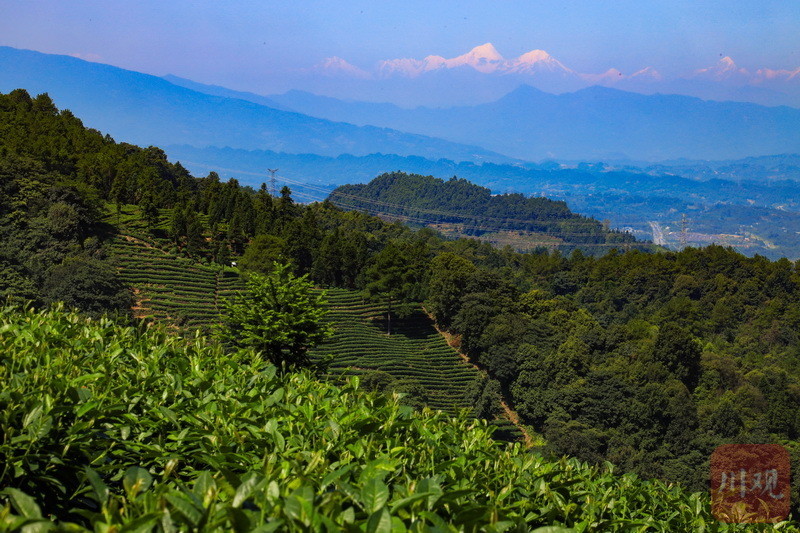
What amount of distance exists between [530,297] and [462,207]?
121882 millimetres

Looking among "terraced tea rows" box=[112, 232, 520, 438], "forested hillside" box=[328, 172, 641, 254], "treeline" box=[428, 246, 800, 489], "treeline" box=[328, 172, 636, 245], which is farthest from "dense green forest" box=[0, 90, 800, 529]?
"treeline" box=[328, 172, 636, 245]

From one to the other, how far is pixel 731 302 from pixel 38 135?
172ft

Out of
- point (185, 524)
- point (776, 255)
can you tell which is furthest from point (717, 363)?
point (776, 255)

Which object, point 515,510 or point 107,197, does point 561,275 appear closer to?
point 107,197

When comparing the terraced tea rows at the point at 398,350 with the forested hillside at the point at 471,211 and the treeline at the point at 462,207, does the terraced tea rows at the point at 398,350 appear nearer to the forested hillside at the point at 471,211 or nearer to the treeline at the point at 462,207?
the forested hillside at the point at 471,211

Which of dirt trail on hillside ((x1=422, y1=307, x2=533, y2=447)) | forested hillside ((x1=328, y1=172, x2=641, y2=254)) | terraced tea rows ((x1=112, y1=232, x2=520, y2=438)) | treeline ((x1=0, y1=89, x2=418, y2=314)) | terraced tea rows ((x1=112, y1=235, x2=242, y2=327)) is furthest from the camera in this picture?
forested hillside ((x1=328, y1=172, x2=641, y2=254))

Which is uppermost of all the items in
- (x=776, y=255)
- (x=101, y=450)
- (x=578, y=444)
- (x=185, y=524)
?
(x=776, y=255)

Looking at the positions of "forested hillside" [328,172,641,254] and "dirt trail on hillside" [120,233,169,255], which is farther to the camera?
"forested hillside" [328,172,641,254]

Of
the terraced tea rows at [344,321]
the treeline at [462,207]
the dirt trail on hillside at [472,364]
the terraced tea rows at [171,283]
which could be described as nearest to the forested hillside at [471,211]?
the treeline at [462,207]

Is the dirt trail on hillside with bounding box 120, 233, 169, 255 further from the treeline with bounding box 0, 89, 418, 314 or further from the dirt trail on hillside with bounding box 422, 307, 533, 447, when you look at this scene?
the dirt trail on hillside with bounding box 422, 307, 533, 447

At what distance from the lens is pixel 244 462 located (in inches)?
91.4

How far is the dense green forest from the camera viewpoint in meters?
23.7

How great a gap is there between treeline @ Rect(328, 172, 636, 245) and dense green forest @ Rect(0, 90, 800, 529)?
9206 cm

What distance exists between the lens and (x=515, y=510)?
7.47 feet
